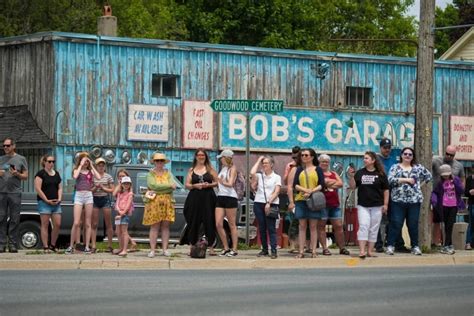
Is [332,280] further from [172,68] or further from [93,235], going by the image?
[172,68]

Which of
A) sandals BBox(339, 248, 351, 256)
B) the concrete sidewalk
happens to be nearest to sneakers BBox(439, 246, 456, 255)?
the concrete sidewalk

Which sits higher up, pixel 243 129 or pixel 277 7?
pixel 277 7

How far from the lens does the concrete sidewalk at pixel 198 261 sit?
21156mm

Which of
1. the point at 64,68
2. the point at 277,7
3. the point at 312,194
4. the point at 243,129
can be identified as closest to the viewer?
the point at 312,194

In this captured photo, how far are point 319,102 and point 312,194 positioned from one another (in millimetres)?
18518

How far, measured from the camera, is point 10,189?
2356cm

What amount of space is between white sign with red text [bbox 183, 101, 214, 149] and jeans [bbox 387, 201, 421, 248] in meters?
15.1

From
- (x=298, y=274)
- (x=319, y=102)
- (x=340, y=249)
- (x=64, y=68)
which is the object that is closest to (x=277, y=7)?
(x=319, y=102)

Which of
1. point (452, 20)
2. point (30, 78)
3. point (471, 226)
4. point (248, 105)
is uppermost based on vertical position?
point (452, 20)

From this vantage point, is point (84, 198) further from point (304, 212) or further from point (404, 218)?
point (404, 218)

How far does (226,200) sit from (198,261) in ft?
5.75

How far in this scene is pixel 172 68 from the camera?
38469 millimetres

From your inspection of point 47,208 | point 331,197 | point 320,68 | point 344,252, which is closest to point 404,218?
point 344,252

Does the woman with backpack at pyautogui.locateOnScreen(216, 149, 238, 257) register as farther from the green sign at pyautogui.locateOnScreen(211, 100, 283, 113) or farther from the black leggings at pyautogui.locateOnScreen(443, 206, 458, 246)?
the black leggings at pyautogui.locateOnScreen(443, 206, 458, 246)
